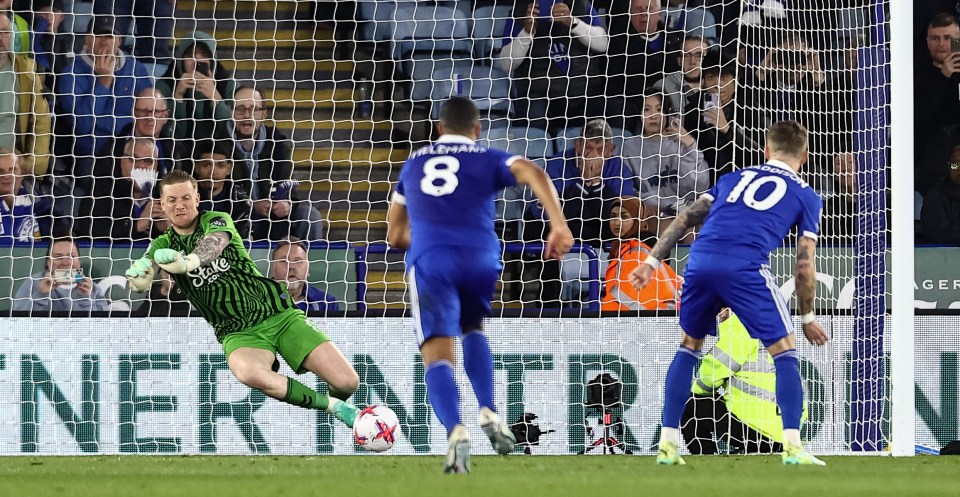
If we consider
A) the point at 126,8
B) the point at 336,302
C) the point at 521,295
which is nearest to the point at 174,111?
the point at 126,8

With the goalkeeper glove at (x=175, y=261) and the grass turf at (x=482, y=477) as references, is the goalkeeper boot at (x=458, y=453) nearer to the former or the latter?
the grass turf at (x=482, y=477)

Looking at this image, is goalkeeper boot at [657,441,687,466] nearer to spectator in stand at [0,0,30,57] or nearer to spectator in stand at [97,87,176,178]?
spectator in stand at [97,87,176,178]

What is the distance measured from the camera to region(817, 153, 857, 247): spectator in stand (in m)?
8.48

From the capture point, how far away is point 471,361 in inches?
225

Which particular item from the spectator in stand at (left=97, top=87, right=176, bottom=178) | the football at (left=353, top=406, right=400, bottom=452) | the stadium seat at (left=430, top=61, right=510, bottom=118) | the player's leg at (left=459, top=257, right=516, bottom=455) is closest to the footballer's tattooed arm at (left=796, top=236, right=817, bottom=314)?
the player's leg at (left=459, top=257, right=516, bottom=455)

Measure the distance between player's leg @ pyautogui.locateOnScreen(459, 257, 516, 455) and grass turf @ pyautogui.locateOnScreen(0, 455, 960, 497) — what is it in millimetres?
313

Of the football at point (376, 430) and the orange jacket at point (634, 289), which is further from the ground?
the orange jacket at point (634, 289)

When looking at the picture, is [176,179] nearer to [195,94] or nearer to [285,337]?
[285,337]

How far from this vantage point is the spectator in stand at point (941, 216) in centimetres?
952

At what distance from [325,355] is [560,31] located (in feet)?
12.2

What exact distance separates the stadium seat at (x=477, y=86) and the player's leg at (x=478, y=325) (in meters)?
4.11

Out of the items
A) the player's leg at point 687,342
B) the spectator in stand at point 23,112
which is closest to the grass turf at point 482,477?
the player's leg at point 687,342

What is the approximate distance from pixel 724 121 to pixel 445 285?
4.31m

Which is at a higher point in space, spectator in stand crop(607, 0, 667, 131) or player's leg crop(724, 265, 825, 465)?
→ spectator in stand crop(607, 0, 667, 131)
